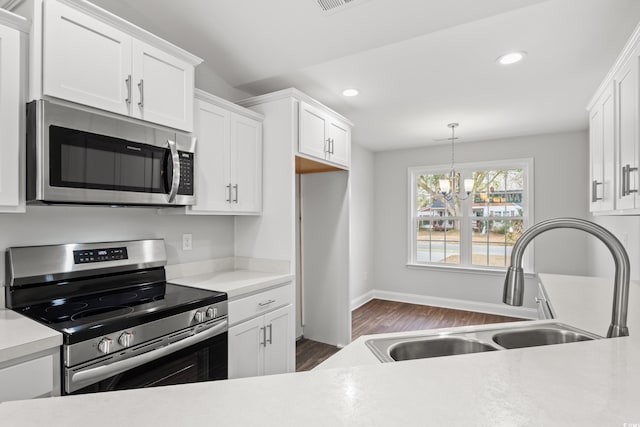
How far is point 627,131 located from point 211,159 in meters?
2.28

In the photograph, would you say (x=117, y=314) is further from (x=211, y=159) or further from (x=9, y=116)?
(x=211, y=159)

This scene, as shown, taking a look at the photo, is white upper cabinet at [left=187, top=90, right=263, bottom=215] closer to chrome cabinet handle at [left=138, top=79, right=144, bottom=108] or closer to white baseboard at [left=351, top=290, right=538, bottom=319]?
chrome cabinet handle at [left=138, top=79, right=144, bottom=108]

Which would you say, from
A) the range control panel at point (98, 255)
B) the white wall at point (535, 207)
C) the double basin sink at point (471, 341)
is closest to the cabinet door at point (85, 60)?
the range control panel at point (98, 255)

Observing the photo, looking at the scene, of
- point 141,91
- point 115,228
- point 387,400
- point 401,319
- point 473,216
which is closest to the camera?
point 387,400

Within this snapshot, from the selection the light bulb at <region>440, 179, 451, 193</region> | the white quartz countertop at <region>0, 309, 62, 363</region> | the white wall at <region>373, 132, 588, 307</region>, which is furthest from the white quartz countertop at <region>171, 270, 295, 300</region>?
Result: the white wall at <region>373, 132, 588, 307</region>

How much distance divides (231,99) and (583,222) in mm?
2624

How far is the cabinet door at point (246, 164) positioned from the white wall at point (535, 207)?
314cm

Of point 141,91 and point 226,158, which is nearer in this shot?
point 141,91

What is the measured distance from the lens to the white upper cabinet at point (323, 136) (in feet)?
9.01

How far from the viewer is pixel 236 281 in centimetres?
228

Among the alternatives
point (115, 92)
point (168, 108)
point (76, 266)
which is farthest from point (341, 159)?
point (76, 266)

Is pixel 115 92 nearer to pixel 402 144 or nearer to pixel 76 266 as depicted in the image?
pixel 76 266

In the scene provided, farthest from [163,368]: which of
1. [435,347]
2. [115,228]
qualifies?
[435,347]

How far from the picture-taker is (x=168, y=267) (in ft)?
7.66
